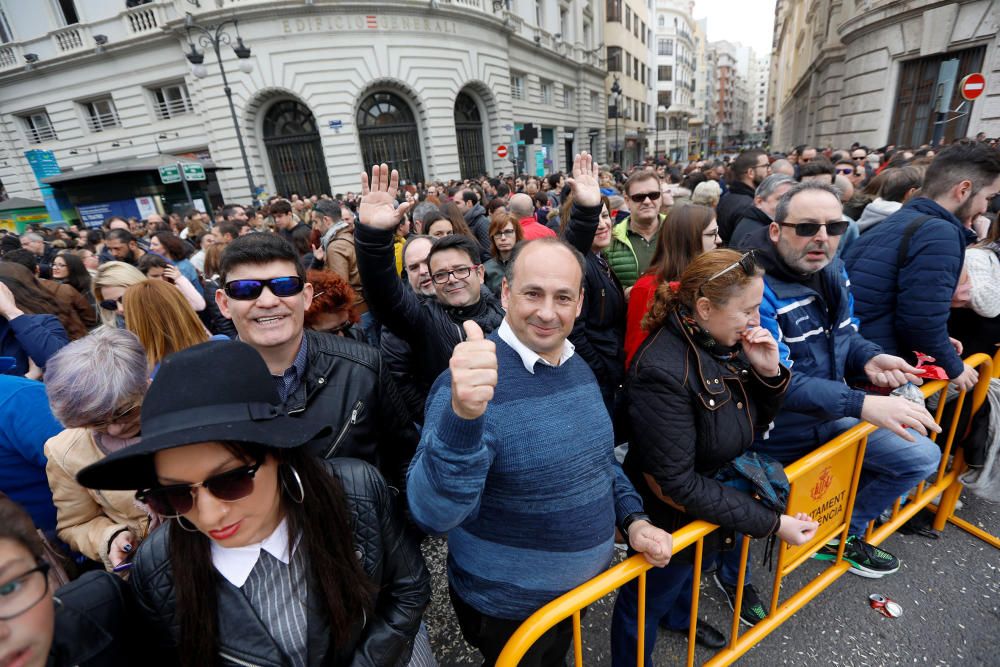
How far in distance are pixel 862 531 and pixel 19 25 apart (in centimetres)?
3610

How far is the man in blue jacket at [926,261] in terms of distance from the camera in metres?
2.49

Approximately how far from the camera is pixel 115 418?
1688mm

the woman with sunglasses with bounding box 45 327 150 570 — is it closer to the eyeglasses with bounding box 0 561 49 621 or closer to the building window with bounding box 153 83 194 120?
the eyeglasses with bounding box 0 561 49 621

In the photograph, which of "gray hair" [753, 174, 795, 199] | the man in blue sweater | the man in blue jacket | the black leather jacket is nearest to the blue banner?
the black leather jacket

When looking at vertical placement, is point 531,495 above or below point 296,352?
below


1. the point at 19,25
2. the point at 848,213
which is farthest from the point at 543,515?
the point at 19,25

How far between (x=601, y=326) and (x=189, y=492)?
2571 millimetres

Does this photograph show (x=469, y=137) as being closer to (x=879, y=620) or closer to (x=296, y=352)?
(x=296, y=352)

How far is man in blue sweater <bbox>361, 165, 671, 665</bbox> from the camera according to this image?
1.47 metres

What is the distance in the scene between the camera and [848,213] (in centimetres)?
517

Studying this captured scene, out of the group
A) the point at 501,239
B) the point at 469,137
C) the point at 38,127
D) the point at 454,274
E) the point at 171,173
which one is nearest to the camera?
the point at 454,274

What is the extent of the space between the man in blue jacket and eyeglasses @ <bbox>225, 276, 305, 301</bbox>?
338 centimetres

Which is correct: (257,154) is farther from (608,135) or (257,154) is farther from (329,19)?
(608,135)

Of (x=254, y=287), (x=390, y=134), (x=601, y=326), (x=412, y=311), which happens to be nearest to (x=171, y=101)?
(x=390, y=134)
